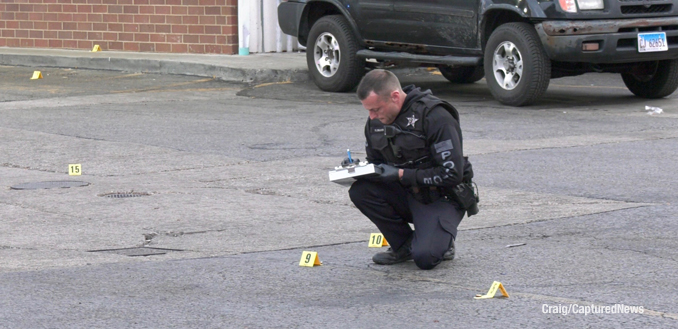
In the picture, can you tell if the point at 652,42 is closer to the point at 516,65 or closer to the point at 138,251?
the point at 516,65

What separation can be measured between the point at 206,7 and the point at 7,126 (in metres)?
6.62

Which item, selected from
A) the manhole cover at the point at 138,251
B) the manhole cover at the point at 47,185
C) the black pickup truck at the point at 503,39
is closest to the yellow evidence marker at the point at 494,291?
the manhole cover at the point at 138,251

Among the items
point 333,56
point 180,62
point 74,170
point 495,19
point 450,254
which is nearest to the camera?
point 450,254

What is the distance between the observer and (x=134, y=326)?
470cm

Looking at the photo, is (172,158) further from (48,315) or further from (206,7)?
(206,7)

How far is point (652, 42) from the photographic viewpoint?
11398 millimetres

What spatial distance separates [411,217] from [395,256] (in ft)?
0.79

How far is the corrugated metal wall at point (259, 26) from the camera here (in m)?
17.3

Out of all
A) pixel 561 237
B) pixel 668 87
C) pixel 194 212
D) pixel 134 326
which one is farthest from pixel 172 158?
pixel 668 87

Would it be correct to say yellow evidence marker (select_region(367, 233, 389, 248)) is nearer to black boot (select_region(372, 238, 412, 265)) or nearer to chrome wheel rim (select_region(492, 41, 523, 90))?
black boot (select_region(372, 238, 412, 265))

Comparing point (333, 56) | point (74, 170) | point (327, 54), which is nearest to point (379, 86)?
point (74, 170)

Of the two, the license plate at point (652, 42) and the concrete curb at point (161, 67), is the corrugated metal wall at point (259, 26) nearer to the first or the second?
the concrete curb at point (161, 67)

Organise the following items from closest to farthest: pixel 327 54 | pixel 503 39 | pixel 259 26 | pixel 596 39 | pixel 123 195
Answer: pixel 123 195 → pixel 596 39 → pixel 503 39 → pixel 327 54 → pixel 259 26

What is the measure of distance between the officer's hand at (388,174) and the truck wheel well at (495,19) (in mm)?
6581
